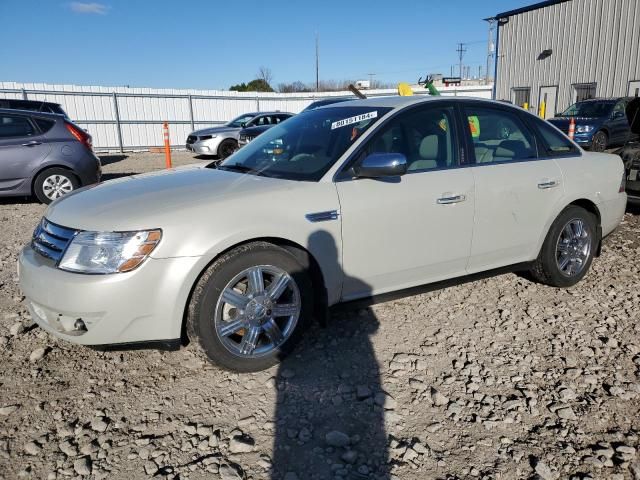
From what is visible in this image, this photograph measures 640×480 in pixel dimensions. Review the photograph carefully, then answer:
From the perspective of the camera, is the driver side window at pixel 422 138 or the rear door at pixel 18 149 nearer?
the driver side window at pixel 422 138

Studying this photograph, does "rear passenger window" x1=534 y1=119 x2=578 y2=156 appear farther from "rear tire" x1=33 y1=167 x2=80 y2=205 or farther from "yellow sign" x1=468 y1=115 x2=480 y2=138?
"rear tire" x1=33 y1=167 x2=80 y2=205

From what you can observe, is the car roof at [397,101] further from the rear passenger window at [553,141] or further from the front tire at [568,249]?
the front tire at [568,249]

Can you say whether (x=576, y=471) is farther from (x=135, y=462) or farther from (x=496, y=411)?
(x=135, y=462)

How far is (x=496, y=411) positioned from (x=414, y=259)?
113cm

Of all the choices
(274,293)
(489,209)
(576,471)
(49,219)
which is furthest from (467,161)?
(49,219)

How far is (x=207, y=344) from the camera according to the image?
2799mm

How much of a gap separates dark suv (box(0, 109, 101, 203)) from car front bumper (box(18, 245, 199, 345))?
Result: 5.95 metres

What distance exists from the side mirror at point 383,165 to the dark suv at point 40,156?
6.49 m

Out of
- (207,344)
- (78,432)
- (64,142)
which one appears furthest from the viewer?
(64,142)

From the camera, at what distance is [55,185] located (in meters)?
8.05

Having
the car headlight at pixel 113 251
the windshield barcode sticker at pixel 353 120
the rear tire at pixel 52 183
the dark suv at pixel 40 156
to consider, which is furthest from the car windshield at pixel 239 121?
the car headlight at pixel 113 251

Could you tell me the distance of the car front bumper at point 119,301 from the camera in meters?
2.57

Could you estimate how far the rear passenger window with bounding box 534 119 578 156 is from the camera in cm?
411

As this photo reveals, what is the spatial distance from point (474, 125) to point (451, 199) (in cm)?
71
